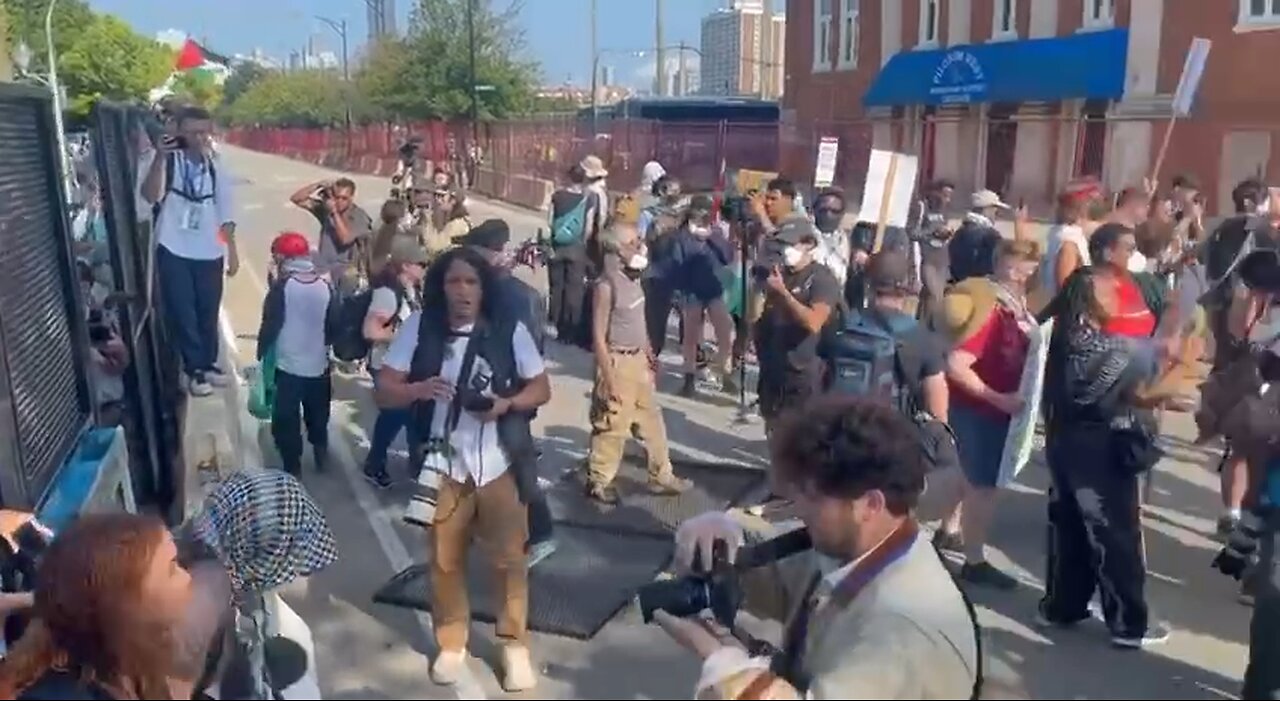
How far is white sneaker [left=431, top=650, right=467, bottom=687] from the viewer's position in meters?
5.14

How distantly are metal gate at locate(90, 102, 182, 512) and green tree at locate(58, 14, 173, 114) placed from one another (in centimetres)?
3316

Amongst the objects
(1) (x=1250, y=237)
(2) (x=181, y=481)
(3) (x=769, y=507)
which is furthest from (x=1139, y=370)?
(2) (x=181, y=481)

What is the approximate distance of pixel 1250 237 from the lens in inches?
305

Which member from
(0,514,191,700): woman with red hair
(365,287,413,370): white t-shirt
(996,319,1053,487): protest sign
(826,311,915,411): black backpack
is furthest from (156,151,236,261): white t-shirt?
(0,514,191,700): woman with red hair

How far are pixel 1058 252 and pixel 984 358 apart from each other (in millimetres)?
2224

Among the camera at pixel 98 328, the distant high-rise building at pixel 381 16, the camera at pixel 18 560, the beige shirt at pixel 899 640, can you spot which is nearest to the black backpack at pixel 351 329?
the camera at pixel 98 328

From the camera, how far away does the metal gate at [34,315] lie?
400 cm

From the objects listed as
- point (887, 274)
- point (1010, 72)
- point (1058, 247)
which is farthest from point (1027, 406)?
point (1010, 72)

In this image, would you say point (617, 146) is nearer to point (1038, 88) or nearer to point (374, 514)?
point (1038, 88)

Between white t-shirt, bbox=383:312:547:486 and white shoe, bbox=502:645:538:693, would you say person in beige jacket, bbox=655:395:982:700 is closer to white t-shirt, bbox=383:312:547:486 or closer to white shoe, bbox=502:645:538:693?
white t-shirt, bbox=383:312:547:486

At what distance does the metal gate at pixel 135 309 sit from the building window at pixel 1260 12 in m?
20.0

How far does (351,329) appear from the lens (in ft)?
26.7

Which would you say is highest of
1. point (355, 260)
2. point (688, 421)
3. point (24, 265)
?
point (24, 265)

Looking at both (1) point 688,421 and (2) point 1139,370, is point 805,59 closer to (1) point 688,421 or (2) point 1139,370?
(1) point 688,421
